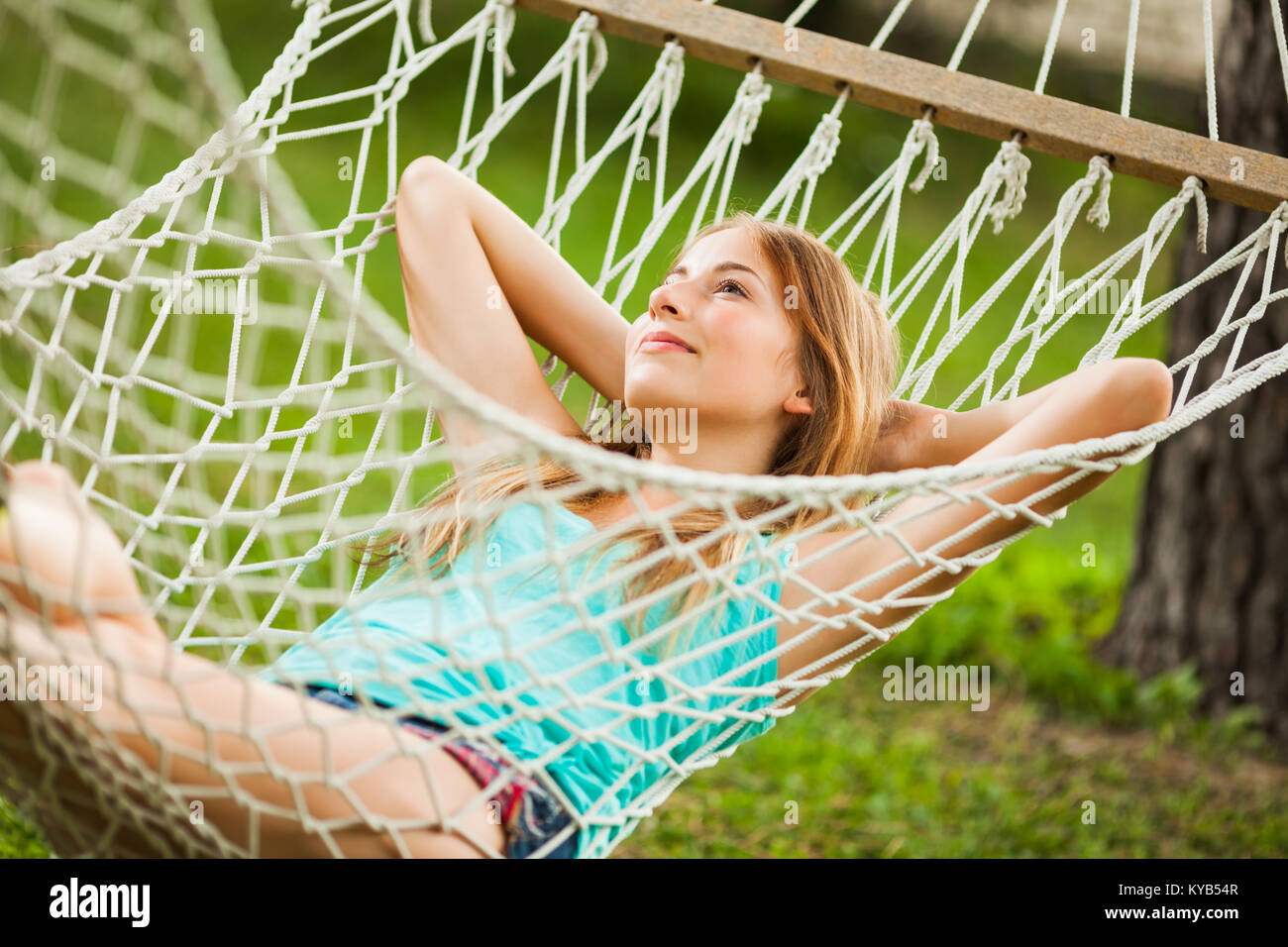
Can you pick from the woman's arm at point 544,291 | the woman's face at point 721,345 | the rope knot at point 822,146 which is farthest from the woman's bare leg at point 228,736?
the rope knot at point 822,146

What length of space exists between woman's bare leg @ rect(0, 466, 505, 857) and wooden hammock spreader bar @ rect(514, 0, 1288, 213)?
38.6 inches

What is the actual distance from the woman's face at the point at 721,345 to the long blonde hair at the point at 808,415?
0.07ft

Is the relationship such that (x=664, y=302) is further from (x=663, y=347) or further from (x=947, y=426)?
(x=947, y=426)

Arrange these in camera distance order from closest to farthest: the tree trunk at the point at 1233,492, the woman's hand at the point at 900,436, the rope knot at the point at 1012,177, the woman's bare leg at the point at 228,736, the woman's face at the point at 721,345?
1. the woman's bare leg at the point at 228,736
2. the woman's face at the point at 721,345
3. the woman's hand at the point at 900,436
4. the rope knot at the point at 1012,177
5. the tree trunk at the point at 1233,492

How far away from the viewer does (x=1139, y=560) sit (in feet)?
8.39

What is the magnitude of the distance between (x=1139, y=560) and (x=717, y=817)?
99cm

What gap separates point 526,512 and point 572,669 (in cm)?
29

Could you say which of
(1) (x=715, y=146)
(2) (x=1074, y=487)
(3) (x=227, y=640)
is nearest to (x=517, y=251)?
(1) (x=715, y=146)

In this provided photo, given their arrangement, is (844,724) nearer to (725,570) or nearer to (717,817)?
(717,817)

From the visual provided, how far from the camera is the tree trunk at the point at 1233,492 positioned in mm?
2348

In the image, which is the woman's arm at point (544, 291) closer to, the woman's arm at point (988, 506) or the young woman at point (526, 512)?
the young woman at point (526, 512)

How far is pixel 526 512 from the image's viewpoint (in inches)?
56.3

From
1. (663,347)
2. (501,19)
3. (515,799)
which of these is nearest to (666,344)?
(663,347)

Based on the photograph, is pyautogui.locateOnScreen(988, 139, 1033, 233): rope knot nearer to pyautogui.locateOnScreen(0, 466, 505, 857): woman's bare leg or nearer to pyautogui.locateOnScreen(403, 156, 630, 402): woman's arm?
pyautogui.locateOnScreen(403, 156, 630, 402): woman's arm
